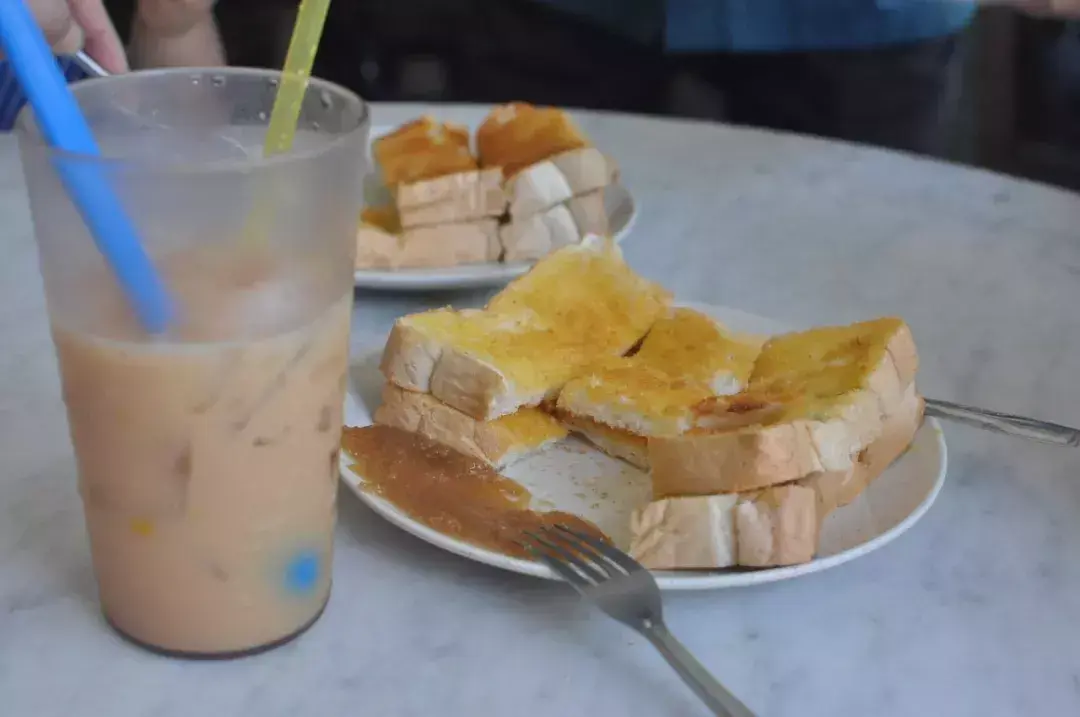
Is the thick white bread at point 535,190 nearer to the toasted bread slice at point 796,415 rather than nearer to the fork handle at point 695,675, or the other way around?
the toasted bread slice at point 796,415

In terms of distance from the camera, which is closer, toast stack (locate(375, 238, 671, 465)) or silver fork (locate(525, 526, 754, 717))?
silver fork (locate(525, 526, 754, 717))

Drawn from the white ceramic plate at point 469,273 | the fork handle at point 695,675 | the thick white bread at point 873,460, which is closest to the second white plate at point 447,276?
the white ceramic plate at point 469,273

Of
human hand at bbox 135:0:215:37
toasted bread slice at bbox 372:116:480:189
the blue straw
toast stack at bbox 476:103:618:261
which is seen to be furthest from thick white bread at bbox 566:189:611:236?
human hand at bbox 135:0:215:37

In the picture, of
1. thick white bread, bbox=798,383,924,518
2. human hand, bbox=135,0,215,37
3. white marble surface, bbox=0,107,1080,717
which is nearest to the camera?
white marble surface, bbox=0,107,1080,717

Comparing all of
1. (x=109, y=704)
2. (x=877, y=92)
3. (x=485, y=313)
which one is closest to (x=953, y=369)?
→ (x=485, y=313)

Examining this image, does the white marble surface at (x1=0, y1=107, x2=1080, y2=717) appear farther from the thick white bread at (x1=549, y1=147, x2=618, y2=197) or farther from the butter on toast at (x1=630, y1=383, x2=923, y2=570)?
the thick white bread at (x1=549, y1=147, x2=618, y2=197)

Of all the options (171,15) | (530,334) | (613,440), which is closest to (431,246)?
(530,334)
